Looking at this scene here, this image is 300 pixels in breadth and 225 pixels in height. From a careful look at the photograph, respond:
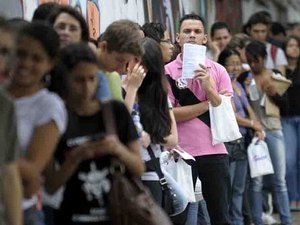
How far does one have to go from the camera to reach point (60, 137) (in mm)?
4957

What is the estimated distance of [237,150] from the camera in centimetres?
1024

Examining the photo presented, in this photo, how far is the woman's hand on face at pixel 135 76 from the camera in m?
6.51

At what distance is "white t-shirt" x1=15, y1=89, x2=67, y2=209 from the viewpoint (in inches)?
187

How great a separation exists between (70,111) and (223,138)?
10.9 feet

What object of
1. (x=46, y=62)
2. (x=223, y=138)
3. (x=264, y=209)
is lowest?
(x=264, y=209)

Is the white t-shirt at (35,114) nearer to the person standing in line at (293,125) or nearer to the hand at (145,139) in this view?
the hand at (145,139)

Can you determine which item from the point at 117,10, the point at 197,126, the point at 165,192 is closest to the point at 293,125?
the point at 117,10

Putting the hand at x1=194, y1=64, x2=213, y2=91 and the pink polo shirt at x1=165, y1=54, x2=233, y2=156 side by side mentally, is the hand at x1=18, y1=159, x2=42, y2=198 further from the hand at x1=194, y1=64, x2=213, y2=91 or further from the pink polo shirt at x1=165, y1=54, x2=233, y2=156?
the pink polo shirt at x1=165, y1=54, x2=233, y2=156

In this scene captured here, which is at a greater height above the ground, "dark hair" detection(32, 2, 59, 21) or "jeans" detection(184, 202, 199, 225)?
"dark hair" detection(32, 2, 59, 21)

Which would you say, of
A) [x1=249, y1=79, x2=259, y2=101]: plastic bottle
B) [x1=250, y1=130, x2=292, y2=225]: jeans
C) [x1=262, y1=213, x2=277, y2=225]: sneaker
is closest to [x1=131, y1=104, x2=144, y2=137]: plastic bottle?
[x1=250, y1=130, x2=292, y2=225]: jeans

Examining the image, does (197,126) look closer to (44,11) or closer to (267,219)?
(44,11)

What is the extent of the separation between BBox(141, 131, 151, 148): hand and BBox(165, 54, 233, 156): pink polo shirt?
162 centimetres

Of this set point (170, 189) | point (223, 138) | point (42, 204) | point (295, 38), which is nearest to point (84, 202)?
point (42, 204)

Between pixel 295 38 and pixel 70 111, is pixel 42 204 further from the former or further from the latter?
pixel 295 38
